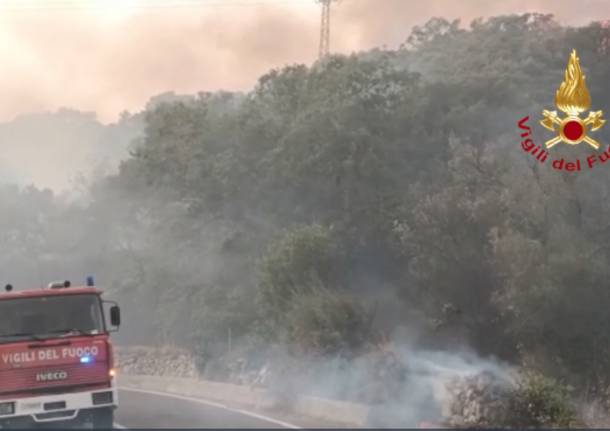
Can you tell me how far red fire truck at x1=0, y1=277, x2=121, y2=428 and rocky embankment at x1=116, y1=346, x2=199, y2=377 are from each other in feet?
46.0

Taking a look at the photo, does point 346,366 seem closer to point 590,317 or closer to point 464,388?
point 464,388

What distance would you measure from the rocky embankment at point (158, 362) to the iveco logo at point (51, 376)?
47.5ft

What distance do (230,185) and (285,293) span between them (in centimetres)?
1006

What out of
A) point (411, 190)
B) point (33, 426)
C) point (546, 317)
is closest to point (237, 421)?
point (33, 426)

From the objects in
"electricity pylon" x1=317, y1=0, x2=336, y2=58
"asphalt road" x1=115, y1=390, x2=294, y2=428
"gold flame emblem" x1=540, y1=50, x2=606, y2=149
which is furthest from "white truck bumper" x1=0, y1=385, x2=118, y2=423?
"electricity pylon" x1=317, y1=0, x2=336, y2=58

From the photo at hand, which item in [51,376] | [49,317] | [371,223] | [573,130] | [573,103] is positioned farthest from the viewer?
[371,223]

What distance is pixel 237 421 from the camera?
1772cm

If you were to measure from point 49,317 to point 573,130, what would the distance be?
59.4ft

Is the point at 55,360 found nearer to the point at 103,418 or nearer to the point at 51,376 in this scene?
the point at 51,376

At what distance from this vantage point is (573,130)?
29.0 metres

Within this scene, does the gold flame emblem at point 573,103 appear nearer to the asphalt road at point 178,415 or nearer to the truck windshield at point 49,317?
the asphalt road at point 178,415

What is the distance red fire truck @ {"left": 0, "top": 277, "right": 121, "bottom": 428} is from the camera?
1559 centimetres

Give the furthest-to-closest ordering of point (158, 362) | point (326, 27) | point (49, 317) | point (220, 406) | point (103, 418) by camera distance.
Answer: point (326, 27) → point (158, 362) → point (220, 406) → point (49, 317) → point (103, 418)

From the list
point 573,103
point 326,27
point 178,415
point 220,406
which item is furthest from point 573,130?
point 326,27
